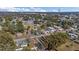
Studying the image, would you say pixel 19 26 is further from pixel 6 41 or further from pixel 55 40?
pixel 55 40

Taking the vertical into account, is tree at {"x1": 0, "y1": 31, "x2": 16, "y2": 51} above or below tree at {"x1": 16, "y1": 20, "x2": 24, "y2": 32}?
below

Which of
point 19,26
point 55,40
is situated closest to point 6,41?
point 19,26

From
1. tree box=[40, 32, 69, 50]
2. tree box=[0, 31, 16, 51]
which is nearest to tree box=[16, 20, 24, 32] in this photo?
tree box=[0, 31, 16, 51]

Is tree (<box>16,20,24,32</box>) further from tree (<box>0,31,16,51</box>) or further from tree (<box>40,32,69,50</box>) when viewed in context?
tree (<box>40,32,69,50</box>)

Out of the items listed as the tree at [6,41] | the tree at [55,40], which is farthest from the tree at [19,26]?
the tree at [55,40]
